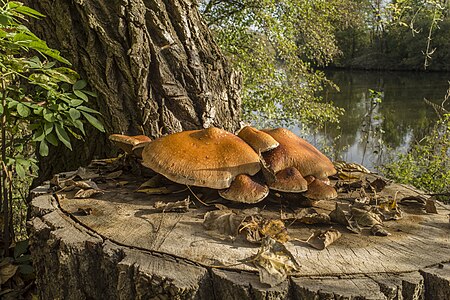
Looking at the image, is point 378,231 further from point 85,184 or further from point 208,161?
point 85,184

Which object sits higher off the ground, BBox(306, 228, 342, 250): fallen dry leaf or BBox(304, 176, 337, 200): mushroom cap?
BBox(304, 176, 337, 200): mushroom cap

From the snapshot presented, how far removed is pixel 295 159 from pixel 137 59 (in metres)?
1.34

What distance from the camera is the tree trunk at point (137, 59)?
2771 mm

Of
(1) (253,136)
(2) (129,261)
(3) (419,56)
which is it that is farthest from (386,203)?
(3) (419,56)

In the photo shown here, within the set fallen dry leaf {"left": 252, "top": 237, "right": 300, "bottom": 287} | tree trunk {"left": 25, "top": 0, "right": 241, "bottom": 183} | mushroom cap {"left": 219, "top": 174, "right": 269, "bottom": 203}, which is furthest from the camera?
tree trunk {"left": 25, "top": 0, "right": 241, "bottom": 183}

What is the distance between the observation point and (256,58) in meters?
10.6

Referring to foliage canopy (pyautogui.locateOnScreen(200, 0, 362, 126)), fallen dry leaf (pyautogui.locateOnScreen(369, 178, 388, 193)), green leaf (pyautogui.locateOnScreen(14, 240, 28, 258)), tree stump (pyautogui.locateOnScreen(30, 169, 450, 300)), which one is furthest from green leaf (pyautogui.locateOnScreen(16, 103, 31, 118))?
foliage canopy (pyautogui.locateOnScreen(200, 0, 362, 126))

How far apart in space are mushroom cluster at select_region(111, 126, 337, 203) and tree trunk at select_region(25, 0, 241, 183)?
74cm

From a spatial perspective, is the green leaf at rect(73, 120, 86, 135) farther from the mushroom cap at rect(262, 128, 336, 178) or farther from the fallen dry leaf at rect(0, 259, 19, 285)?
the mushroom cap at rect(262, 128, 336, 178)

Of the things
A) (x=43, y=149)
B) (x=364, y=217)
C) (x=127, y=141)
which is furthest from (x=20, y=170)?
(x=364, y=217)

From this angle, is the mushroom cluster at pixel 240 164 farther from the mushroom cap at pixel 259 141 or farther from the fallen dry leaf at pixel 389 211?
the fallen dry leaf at pixel 389 211

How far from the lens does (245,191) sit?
6.52ft

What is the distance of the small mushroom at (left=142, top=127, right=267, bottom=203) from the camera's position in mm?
1986

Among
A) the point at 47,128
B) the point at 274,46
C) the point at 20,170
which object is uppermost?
the point at 274,46
